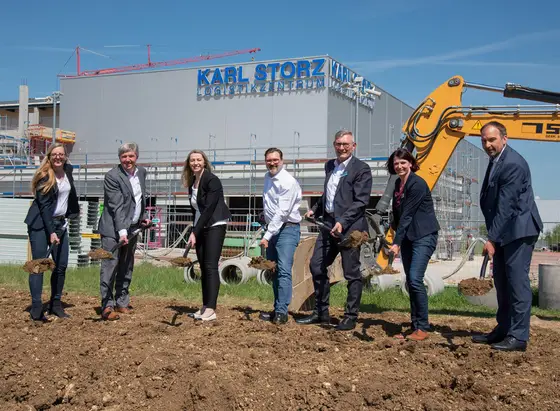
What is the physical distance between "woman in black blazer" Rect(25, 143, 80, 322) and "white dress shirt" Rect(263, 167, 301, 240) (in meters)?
2.33

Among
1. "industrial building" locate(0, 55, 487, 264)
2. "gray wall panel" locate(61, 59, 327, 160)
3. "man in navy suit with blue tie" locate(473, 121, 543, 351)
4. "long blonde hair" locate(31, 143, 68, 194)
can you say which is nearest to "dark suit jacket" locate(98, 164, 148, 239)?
"long blonde hair" locate(31, 143, 68, 194)

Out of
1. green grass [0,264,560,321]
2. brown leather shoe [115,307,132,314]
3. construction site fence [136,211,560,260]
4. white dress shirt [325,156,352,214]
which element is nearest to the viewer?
white dress shirt [325,156,352,214]

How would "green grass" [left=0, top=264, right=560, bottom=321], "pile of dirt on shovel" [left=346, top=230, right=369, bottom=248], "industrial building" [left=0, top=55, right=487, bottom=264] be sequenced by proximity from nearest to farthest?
"pile of dirt on shovel" [left=346, top=230, right=369, bottom=248] → "green grass" [left=0, top=264, right=560, bottom=321] → "industrial building" [left=0, top=55, right=487, bottom=264]

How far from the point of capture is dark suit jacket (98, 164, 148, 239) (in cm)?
703

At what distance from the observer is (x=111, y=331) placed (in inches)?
251

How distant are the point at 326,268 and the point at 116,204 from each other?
248 cm

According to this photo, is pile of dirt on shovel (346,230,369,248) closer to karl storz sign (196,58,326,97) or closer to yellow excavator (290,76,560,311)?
yellow excavator (290,76,560,311)

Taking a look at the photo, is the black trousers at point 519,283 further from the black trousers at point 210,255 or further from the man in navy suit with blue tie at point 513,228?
the black trousers at point 210,255

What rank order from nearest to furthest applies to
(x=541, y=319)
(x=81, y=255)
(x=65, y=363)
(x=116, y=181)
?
(x=65, y=363)
(x=116, y=181)
(x=541, y=319)
(x=81, y=255)

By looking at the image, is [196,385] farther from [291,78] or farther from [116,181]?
[291,78]

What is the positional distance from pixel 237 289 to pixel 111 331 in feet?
→ 12.7

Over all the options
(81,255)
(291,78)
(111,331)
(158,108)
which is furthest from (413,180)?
(158,108)

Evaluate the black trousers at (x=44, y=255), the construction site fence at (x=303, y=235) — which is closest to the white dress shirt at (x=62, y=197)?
the black trousers at (x=44, y=255)

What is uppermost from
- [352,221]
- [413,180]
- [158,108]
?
[158,108]
